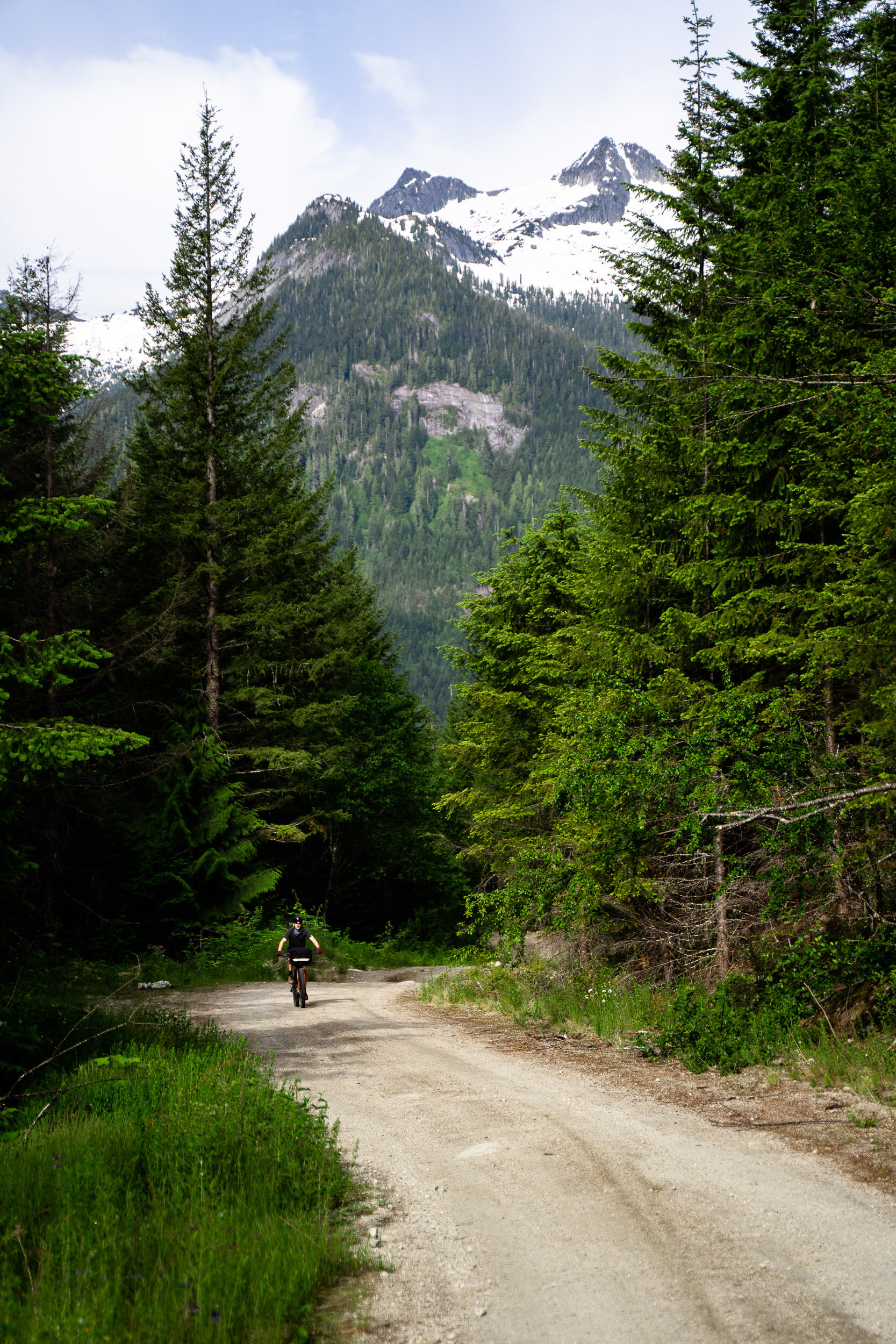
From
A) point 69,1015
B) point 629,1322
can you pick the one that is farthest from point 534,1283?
point 69,1015

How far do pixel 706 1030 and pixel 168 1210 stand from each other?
21.4 ft

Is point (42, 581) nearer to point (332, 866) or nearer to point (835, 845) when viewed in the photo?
point (332, 866)

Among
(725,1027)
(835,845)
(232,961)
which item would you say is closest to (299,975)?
(232,961)

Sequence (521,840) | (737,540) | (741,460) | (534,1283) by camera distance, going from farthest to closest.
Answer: (521,840) < (737,540) < (741,460) < (534,1283)

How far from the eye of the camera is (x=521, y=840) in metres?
17.6

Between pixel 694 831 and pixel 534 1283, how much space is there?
4788 mm

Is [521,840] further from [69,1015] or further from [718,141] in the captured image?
[718,141]

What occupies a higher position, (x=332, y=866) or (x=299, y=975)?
(x=332, y=866)

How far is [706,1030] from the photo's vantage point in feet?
31.0

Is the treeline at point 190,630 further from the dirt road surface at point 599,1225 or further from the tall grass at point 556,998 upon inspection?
the dirt road surface at point 599,1225

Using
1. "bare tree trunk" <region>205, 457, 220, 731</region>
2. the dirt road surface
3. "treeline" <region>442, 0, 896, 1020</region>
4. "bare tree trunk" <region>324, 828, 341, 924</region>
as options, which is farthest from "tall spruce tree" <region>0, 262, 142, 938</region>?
"bare tree trunk" <region>324, 828, 341, 924</region>

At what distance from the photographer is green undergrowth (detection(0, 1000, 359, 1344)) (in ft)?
12.5

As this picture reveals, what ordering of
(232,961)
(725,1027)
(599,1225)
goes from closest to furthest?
(599,1225) → (725,1027) → (232,961)

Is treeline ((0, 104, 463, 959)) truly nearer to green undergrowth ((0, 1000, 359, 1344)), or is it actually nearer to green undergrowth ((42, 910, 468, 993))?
green undergrowth ((42, 910, 468, 993))
